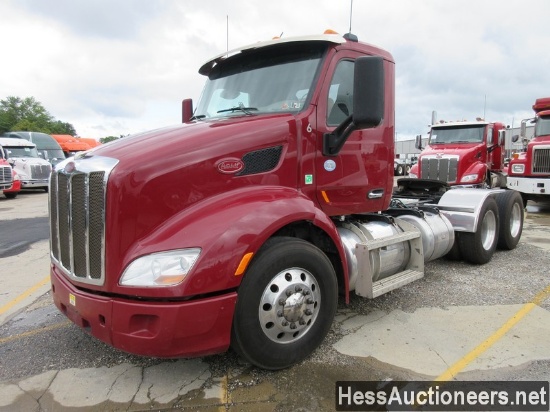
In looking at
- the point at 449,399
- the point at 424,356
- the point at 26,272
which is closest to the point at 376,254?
the point at 424,356

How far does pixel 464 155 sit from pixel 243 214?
10.3m

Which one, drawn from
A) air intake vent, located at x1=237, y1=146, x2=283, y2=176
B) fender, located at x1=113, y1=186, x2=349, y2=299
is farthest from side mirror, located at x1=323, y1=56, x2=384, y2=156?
fender, located at x1=113, y1=186, x2=349, y2=299

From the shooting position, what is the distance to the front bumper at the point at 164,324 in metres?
2.42

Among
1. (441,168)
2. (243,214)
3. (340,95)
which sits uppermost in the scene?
(340,95)

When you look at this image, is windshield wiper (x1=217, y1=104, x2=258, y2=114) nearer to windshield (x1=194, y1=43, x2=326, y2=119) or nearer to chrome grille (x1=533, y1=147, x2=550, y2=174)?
windshield (x1=194, y1=43, x2=326, y2=119)

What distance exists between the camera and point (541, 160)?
35.6ft

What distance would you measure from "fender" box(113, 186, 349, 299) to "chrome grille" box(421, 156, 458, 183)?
9.64 m

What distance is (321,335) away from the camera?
312 cm

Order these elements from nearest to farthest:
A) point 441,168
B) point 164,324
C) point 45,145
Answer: point 164,324 → point 441,168 → point 45,145

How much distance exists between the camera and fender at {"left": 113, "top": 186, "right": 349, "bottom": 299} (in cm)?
245

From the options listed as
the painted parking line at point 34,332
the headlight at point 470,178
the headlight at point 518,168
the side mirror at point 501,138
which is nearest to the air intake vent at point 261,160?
the painted parking line at point 34,332

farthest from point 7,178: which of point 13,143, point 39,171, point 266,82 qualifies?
point 266,82

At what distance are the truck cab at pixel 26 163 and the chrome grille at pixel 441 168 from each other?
1663cm

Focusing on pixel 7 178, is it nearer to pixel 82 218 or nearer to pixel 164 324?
pixel 82 218
